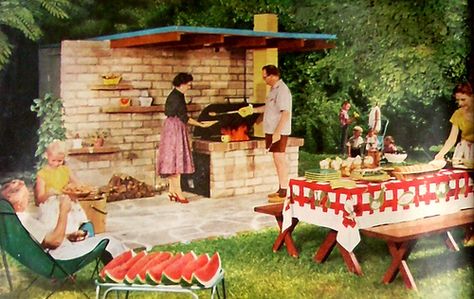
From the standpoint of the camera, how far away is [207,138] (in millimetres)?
2887

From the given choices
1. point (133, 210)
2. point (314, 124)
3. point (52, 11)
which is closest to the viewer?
point (52, 11)

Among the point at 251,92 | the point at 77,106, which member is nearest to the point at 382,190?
the point at 251,92

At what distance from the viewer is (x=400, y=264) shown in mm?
2918

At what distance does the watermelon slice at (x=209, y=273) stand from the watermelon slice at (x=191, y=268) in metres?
0.02

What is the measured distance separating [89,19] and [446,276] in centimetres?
186

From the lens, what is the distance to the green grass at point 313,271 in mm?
2840

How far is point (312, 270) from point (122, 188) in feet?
2.86

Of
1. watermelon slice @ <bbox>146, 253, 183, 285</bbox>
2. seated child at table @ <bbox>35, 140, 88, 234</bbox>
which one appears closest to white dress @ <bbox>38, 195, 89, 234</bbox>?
seated child at table @ <bbox>35, 140, 88, 234</bbox>

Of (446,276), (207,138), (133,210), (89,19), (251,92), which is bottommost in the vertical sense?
(446,276)

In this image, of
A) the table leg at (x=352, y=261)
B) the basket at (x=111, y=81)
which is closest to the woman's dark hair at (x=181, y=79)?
the basket at (x=111, y=81)

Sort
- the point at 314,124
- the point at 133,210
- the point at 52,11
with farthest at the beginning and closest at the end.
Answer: the point at 314,124, the point at 133,210, the point at 52,11

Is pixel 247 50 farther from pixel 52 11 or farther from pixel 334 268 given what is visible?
pixel 334 268

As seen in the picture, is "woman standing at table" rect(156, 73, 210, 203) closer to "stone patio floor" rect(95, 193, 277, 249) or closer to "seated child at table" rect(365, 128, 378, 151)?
"stone patio floor" rect(95, 193, 277, 249)

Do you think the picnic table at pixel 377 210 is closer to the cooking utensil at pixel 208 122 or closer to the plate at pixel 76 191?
the cooking utensil at pixel 208 122
